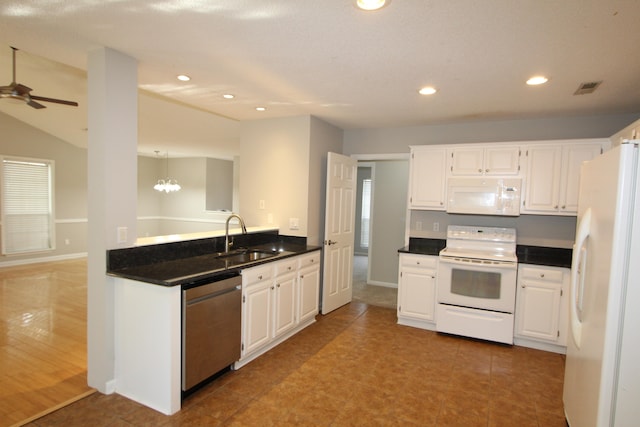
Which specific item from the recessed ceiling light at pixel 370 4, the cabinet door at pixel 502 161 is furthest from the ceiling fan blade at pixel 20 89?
the cabinet door at pixel 502 161

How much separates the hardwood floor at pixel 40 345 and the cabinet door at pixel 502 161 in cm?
425

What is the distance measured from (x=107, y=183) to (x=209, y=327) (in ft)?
4.08

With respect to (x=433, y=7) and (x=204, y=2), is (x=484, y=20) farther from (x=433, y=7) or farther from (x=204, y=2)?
(x=204, y=2)

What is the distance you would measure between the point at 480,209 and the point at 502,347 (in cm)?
147

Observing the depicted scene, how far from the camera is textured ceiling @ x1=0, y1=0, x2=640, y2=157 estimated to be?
186 centimetres

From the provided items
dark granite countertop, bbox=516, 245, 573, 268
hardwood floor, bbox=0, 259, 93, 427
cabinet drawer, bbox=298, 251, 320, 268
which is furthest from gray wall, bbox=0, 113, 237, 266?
dark granite countertop, bbox=516, 245, 573, 268

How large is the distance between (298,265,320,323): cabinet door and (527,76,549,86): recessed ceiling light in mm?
2677

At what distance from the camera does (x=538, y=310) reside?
3.54m

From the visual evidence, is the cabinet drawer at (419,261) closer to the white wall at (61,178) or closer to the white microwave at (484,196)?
the white microwave at (484,196)

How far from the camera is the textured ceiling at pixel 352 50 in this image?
1.86m

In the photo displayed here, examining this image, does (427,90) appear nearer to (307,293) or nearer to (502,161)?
(502,161)

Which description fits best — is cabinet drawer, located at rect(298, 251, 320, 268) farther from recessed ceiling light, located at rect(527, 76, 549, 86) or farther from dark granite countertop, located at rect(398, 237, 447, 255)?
recessed ceiling light, located at rect(527, 76, 549, 86)

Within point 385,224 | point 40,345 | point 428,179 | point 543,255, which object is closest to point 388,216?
point 385,224

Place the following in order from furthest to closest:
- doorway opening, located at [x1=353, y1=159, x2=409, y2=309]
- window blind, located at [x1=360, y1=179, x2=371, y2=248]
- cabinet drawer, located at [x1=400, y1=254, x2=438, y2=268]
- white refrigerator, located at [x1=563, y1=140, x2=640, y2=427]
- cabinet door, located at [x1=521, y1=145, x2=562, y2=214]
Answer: window blind, located at [x1=360, y1=179, x2=371, y2=248] → doorway opening, located at [x1=353, y1=159, x2=409, y2=309] → cabinet drawer, located at [x1=400, y1=254, x2=438, y2=268] → cabinet door, located at [x1=521, y1=145, x2=562, y2=214] → white refrigerator, located at [x1=563, y1=140, x2=640, y2=427]
